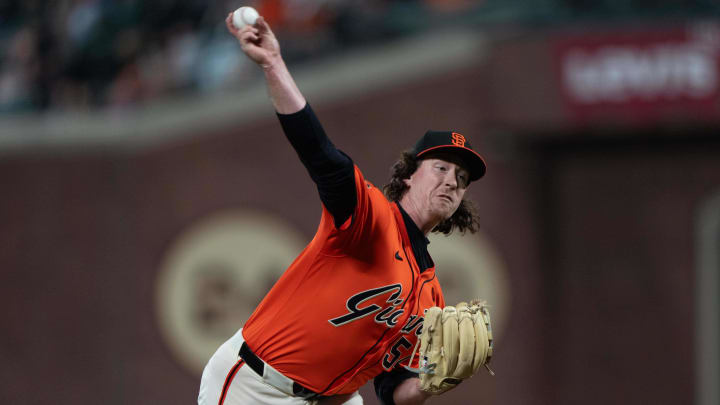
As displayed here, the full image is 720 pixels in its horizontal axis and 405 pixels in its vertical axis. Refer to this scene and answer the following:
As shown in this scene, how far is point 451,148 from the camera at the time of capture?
12.4 ft

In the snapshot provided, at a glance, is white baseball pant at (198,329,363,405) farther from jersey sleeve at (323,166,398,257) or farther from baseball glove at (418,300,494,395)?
jersey sleeve at (323,166,398,257)

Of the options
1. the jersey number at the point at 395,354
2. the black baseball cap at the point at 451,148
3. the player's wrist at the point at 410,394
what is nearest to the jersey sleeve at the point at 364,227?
the black baseball cap at the point at 451,148

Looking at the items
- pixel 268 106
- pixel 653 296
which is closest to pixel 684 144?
pixel 653 296

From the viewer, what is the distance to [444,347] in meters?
3.74

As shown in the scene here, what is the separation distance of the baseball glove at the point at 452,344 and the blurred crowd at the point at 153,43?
6.38 m

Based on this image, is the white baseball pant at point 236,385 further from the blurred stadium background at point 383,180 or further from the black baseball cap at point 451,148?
the blurred stadium background at point 383,180

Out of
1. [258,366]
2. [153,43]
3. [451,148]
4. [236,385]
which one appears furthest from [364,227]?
[153,43]

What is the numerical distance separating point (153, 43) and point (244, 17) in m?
8.24

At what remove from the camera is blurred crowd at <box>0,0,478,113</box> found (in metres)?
10.1

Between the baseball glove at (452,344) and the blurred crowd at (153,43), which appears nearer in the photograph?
the baseball glove at (452,344)

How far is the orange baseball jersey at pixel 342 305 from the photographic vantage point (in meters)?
3.60

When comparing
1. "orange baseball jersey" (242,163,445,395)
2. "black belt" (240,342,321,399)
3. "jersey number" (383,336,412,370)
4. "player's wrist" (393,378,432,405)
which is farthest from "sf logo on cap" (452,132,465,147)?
"black belt" (240,342,321,399)

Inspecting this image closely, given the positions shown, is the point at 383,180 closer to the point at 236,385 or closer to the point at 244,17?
the point at 236,385

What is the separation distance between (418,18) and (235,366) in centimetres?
659
